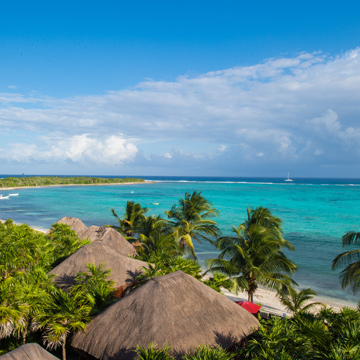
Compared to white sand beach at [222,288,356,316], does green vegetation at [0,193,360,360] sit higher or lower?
higher

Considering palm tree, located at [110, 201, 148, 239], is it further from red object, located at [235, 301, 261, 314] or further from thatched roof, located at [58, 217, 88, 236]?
red object, located at [235, 301, 261, 314]

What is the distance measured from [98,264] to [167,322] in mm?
4995

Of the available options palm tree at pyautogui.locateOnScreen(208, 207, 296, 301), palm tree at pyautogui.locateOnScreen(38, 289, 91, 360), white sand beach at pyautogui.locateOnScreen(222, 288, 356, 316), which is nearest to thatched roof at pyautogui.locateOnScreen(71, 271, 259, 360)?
palm tree at pyautogui.locateOnScreen(38, 289, 91, 360)

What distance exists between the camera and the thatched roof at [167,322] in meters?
7.30

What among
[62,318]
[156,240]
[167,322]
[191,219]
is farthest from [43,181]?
[167,322]

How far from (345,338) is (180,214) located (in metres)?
14.1

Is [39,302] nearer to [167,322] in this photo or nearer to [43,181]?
[167,322]

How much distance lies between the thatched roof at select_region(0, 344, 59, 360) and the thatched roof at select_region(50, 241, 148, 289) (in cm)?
448

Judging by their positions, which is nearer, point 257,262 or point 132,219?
point 257,262

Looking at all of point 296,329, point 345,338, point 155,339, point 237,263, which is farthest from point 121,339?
point 237,263

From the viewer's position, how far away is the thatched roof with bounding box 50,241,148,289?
11.0 m

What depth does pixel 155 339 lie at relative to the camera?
7203mm

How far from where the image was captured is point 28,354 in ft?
19.4

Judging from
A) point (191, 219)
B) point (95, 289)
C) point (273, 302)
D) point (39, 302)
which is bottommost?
point (273, 302)
